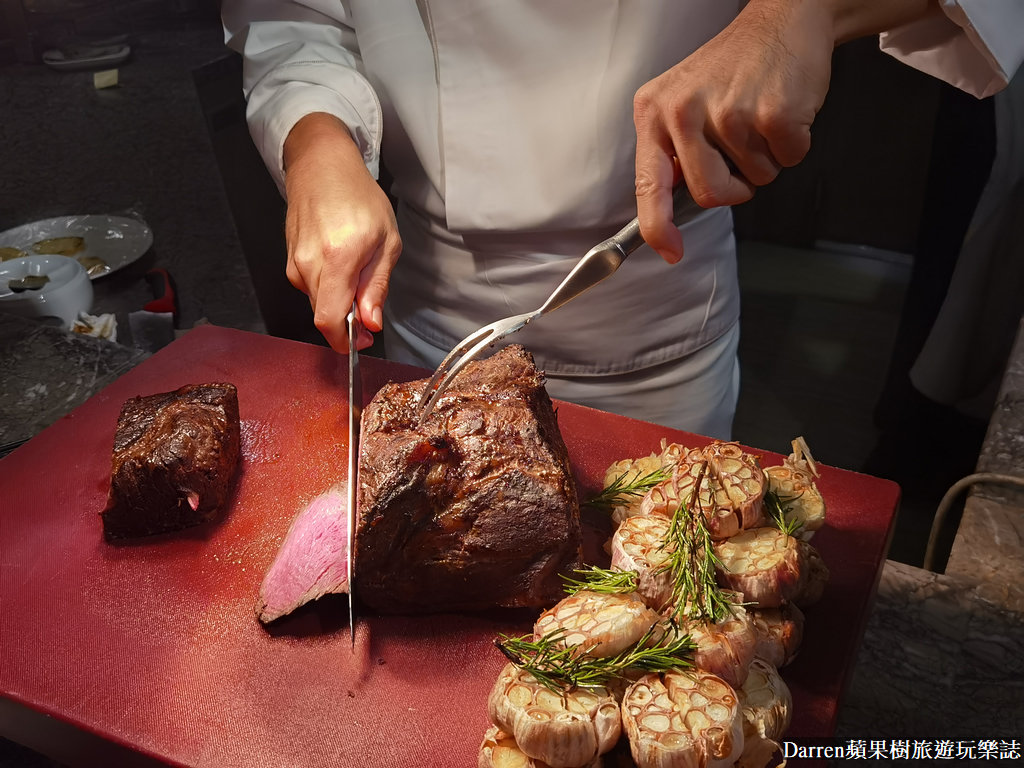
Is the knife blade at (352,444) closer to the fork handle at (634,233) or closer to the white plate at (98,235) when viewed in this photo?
the fork handle at (634,233)

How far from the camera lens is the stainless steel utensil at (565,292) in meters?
1.21

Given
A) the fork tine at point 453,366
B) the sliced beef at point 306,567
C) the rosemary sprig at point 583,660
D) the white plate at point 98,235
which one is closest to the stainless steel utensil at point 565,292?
the fork tine at point 453,366

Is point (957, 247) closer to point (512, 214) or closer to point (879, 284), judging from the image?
point (879, 284)

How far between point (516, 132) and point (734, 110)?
622 mm

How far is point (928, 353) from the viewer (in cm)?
317

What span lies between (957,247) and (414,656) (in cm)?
260

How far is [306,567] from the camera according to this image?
1.32m

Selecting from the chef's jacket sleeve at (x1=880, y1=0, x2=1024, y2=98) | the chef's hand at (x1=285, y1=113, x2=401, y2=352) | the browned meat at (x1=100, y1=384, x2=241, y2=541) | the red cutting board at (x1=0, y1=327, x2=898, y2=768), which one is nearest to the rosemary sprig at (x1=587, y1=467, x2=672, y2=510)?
the red cutting board at (x1=0, y1=327, x2=898, y2=768)

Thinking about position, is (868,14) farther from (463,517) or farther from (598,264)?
(463,517)

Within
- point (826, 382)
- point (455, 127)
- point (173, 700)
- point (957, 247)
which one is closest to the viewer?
point (173, 700)

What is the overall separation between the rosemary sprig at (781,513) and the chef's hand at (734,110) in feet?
1.27

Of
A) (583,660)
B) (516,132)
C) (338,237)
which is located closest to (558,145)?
(516,132)

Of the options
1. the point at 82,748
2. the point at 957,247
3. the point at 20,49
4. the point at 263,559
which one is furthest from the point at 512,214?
the point at 957,247

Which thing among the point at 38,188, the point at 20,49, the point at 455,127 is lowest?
the point at 38,188
